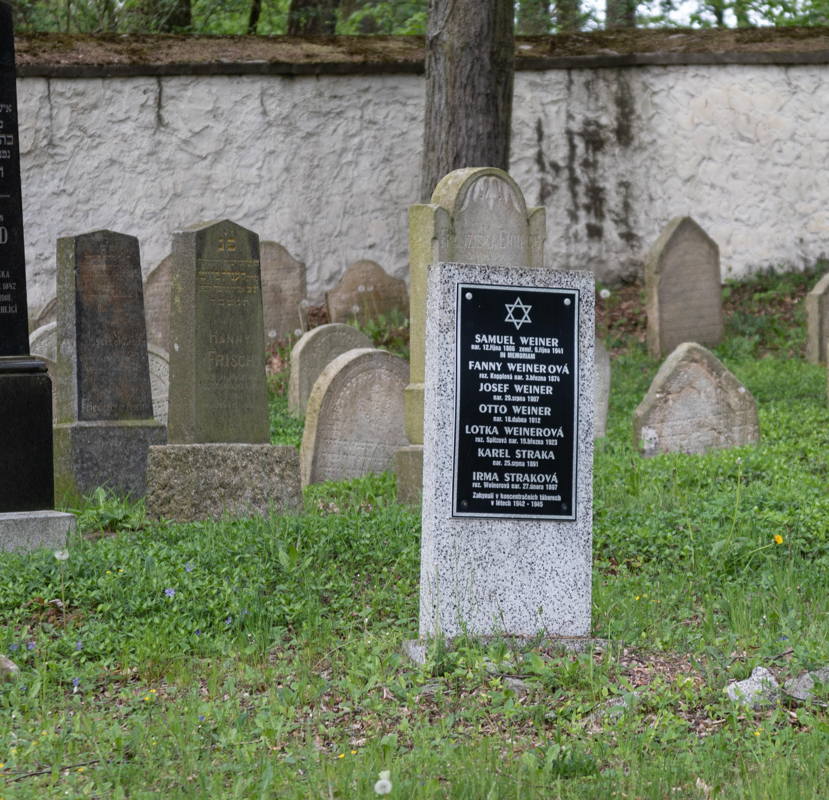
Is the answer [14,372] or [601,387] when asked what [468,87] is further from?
[14,372]

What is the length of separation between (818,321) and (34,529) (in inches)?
383

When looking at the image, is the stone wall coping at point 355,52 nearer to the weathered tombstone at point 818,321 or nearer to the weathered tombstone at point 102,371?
the weathered tombstone at point 818,321

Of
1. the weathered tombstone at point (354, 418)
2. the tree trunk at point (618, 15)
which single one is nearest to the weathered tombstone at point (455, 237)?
the weathered tombstone at point (354, 418)

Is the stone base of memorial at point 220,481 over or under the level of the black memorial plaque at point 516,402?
under

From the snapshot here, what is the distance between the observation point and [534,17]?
25703mm

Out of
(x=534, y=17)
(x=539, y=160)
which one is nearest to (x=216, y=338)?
(x=539, y=160)

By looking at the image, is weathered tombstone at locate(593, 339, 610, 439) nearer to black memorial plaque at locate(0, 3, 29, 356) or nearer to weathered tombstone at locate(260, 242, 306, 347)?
weathered tombstone at locate(260, 242, 306, 347)

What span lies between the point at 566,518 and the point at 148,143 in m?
13.4

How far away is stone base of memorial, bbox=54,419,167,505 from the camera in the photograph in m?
9.27

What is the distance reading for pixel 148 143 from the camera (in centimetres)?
1758

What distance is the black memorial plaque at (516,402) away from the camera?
5.25m

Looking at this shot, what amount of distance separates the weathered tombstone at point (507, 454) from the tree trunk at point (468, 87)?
26.6 ft

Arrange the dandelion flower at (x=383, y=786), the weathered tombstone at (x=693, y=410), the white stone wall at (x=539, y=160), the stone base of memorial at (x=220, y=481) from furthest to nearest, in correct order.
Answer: the white stone wall at (x=539, y=160), the weathered tombstone at (x=693, y=410), the stone base of memorial at (x=220, y=481), the dandelion flower at (x=383, y=786)

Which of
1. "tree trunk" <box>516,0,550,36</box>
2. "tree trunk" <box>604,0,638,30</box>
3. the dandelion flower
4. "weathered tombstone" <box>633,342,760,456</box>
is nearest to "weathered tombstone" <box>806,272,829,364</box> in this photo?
"weathered tombstone" <box>633,342,760,456</box>
